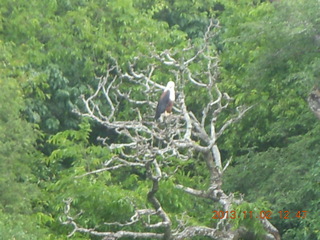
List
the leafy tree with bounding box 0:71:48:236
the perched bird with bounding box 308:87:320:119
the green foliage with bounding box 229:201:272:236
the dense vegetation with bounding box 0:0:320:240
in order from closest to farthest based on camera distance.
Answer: the green foliage with bounding box 229:201:272:236, the perched bird with bounding box 308:87:320:119, the leafy tree with bounding box 0:71:48:236, the dense vegetation with bounding box 0:0:320:240

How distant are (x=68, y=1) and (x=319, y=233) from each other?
256 inches

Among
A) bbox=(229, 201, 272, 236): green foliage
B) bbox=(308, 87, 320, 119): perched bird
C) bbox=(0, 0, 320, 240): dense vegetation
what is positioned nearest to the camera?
bbox=(229, 201, 272, 236): green foliage

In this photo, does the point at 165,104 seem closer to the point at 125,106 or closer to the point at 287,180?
the point at 287,180

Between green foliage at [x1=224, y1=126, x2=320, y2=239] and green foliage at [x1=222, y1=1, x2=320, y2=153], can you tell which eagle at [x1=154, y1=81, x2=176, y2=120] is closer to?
green foliage at [x1=222, y1=1, x2=320, y2=153]

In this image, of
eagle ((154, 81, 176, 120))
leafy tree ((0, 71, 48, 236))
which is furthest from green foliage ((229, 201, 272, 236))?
leafy tree ((0, 71, 48, 236))

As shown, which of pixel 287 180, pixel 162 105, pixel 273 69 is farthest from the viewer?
pixel 273 69

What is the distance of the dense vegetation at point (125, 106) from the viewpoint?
39.2 ft

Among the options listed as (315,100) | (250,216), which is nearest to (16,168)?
(250,216)

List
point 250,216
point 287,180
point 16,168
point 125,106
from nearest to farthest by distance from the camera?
point 250,216
point 287,180
point 16,168
point 125,106
